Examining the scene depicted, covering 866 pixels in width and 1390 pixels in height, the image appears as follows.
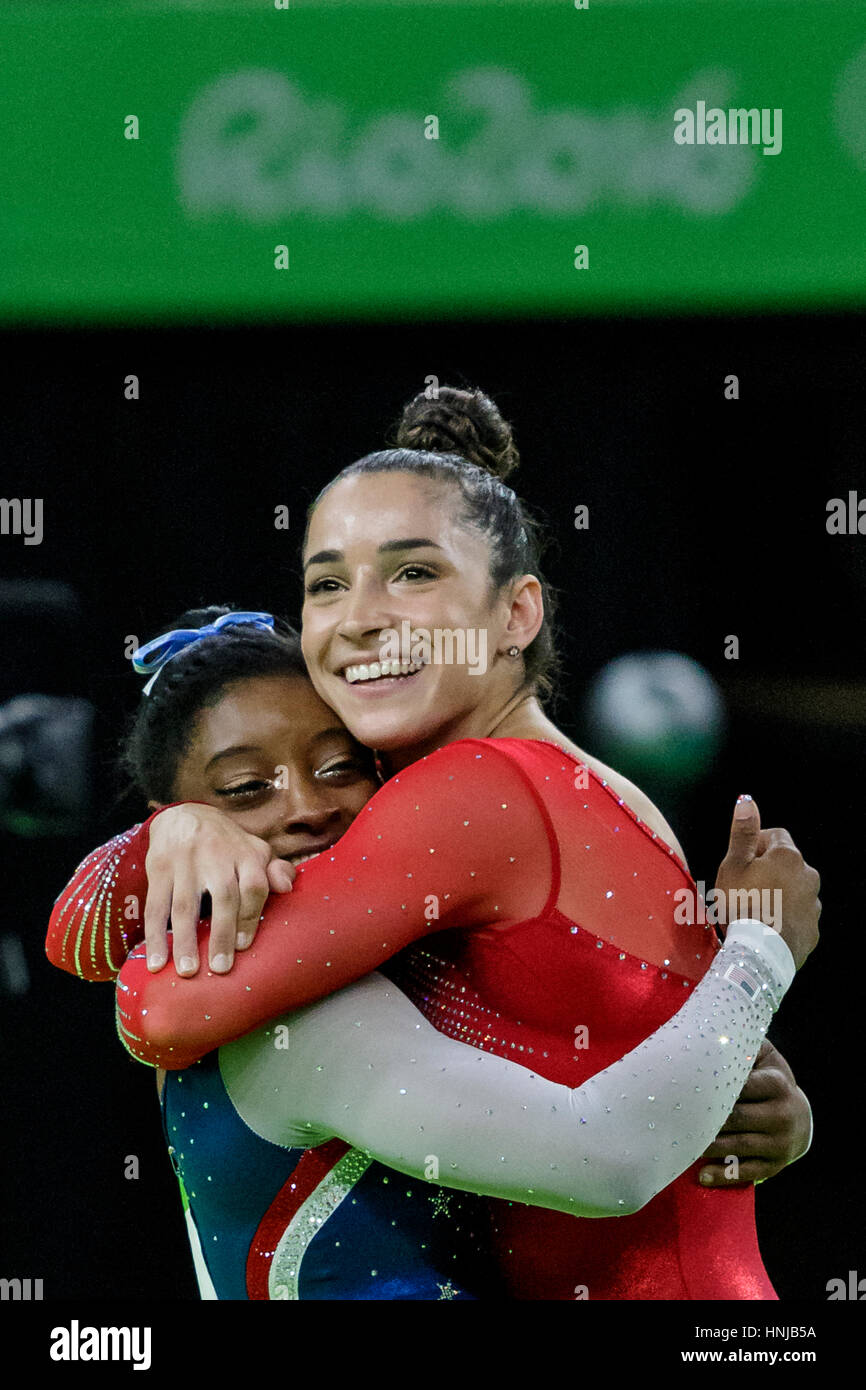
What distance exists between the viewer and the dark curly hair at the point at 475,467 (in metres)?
1.85

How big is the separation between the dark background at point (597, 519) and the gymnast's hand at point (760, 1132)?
2.82 feet

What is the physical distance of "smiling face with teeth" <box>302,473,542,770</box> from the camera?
177cm

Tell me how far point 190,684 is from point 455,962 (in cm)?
55

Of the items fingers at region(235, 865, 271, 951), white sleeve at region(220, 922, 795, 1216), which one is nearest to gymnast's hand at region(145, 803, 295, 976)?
fingers at region(235, 865, 271, 951)

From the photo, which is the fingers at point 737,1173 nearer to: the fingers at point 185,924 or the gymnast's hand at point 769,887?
the gymnast's hand at point 769,887

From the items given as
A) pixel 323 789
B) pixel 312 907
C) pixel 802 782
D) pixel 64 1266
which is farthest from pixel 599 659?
pixel 64 1266

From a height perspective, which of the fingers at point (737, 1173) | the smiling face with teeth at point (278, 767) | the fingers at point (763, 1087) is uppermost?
the smiling face with teeth at point (278, 767)

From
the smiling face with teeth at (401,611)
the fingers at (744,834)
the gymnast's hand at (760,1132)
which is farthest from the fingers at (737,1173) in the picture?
the smiling face with teeth at (401,611)

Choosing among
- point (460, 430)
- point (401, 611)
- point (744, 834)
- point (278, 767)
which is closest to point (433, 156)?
point (460, 430)

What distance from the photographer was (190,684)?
6.07 ft

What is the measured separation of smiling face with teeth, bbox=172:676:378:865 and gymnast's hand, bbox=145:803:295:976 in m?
0.17

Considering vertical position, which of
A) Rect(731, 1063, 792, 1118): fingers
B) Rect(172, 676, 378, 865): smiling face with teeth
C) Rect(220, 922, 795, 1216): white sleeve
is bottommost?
Rect(731, 1063, 792, 1118): fingers

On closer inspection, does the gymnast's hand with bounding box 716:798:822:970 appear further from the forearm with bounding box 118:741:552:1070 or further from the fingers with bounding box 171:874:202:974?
the fingers with bounding box 171:874:202:974
